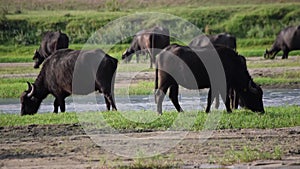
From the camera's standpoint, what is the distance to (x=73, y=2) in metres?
60.2

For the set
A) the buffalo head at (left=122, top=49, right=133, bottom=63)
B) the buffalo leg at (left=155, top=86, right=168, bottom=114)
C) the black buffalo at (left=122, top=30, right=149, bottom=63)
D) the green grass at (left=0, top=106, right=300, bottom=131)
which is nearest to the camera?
the green grass at (left=0, top=106, right=300, bottom=131)

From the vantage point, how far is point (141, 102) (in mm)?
19234

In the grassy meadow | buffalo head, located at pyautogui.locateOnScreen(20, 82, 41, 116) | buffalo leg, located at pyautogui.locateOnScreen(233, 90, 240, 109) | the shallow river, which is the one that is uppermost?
buffalo leg, located at pyautogui.locateOnScreen(233, 90, 240, 109)

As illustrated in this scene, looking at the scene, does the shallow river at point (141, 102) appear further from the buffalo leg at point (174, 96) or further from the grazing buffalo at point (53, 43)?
the grazing buffalo at point (53, 43)

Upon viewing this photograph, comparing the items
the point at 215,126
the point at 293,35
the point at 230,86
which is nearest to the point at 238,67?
the point at 230,86

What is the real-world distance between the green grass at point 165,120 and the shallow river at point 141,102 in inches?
98.2

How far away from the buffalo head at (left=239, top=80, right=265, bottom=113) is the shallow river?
203 centimetres

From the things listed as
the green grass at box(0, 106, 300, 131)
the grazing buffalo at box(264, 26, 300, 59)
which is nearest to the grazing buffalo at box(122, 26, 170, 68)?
the grazing buffalo at box(264, 26, 300, 59)

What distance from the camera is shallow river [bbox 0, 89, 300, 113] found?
1786cm

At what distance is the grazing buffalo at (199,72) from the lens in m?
14.5

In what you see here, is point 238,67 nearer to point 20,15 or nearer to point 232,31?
point 232,31

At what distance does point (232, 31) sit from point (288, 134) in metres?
31.8

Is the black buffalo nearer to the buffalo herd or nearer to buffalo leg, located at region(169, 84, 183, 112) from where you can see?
the buffalo herd

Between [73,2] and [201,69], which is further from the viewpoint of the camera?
[73,2]
